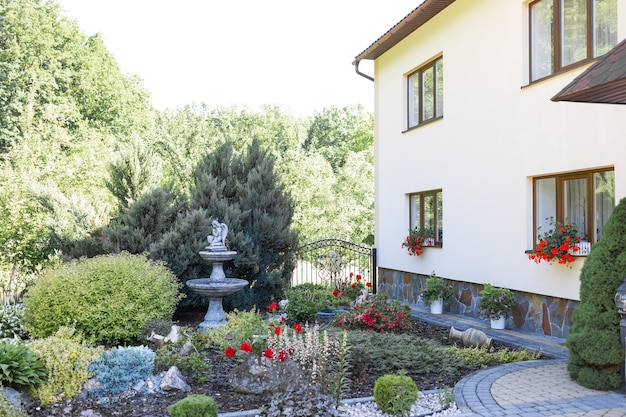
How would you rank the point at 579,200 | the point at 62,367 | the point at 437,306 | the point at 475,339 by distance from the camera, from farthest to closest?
the point at 437,306 → the point at 579,200 → the point at 475,339 → the point at 62,367

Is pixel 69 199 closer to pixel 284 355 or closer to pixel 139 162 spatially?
pixel 139 162

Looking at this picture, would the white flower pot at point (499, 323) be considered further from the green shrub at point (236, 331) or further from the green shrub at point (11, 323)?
the green shrub at point (11, 323)

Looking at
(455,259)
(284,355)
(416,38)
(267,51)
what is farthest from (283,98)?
(284,355)

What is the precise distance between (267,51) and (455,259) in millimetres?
30230

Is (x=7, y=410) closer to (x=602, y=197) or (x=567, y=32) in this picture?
(x=602, y=197)

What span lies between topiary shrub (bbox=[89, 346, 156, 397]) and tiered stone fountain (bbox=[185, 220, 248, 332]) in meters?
3.22

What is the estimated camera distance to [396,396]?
4.88 meters

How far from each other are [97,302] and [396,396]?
187 inches

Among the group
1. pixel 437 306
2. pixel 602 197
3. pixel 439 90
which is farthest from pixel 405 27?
pixel 602 197

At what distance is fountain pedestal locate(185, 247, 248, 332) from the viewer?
9414 mm

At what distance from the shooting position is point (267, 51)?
125 ft

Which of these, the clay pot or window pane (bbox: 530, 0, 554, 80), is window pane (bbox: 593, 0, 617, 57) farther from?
the clay pot

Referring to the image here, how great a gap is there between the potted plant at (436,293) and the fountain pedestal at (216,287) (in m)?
3.54

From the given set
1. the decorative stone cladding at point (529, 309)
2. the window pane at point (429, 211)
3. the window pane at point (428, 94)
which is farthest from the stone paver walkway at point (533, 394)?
the window pane at point (428, 94)
